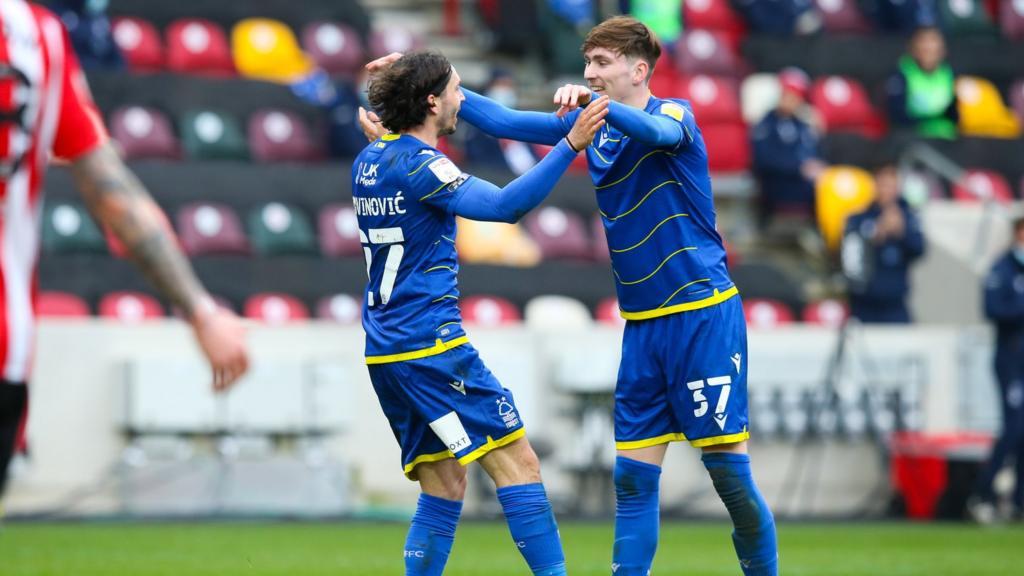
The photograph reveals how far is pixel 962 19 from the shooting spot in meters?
20.9

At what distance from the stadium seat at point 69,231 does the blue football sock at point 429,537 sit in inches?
305

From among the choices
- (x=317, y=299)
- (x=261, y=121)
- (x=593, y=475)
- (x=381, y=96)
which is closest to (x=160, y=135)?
(x=261, y=121)

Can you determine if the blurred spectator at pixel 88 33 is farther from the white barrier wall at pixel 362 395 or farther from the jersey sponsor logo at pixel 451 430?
the jersey sponsor logo at pixel 451 430

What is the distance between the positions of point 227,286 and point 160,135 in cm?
180

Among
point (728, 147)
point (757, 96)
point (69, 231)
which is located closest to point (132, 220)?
point (69, 231)

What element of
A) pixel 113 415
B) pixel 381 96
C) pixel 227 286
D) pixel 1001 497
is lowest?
pixel 1001 497

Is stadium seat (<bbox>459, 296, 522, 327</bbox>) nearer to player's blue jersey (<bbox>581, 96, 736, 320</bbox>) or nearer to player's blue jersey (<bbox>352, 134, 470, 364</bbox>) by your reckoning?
player's blue jersey (<bbox>581, 96, 736, 320</bbox>)

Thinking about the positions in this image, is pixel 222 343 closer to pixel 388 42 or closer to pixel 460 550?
pixel 460 550

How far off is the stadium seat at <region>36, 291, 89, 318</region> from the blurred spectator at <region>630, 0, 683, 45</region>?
25.3 ft

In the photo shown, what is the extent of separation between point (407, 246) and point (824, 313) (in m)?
9.90

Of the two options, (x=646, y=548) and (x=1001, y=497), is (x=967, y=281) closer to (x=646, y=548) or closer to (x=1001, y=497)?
(x=1001, y=497)

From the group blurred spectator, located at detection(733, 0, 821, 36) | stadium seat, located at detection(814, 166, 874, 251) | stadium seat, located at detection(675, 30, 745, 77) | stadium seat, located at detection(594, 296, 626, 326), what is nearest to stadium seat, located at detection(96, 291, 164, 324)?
stadium seat, located at detection(594, 296, 626, 326)

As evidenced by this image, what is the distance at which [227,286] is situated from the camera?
13.6m

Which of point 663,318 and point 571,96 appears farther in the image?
point 663,318
